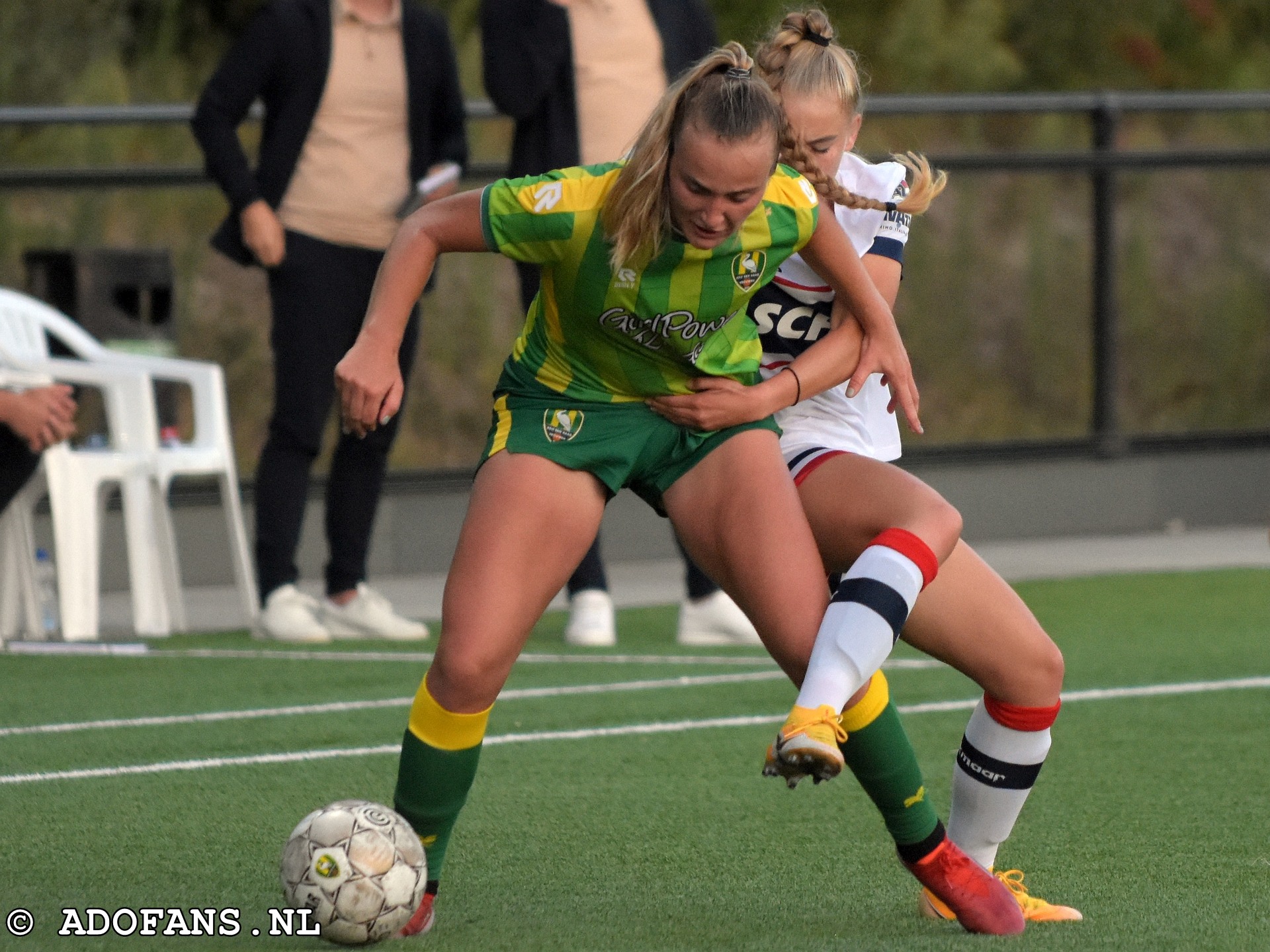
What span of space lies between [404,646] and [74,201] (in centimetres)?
322

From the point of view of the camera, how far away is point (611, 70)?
23.5 ft

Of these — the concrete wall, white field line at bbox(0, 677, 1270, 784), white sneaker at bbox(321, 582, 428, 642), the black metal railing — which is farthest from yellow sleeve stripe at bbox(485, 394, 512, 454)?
the black metal railing

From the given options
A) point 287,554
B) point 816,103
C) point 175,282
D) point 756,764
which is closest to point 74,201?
point 175,282

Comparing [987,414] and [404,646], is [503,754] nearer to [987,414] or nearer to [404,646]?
[404,646]

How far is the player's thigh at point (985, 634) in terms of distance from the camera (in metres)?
3.84

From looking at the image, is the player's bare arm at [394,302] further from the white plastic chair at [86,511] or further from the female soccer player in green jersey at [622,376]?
the white plastic chair at [86,511]

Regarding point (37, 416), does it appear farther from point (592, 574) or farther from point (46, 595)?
point (592, 574)

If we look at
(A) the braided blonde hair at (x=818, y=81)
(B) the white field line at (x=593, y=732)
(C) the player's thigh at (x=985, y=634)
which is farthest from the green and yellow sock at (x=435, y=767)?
(B) the white field line at (x=593, y=732)

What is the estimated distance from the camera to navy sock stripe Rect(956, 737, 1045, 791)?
3.99 meters

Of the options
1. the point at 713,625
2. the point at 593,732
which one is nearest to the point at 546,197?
the point at 593,732

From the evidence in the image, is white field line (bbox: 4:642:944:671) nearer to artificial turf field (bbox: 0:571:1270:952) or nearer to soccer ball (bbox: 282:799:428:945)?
artificial turf field (bbox: 0:571:1270:952)

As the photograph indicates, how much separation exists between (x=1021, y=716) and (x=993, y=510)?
6924 millimetres

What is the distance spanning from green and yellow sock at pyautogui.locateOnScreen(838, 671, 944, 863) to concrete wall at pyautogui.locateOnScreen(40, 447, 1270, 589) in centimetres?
573

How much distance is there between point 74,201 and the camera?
9398mm
